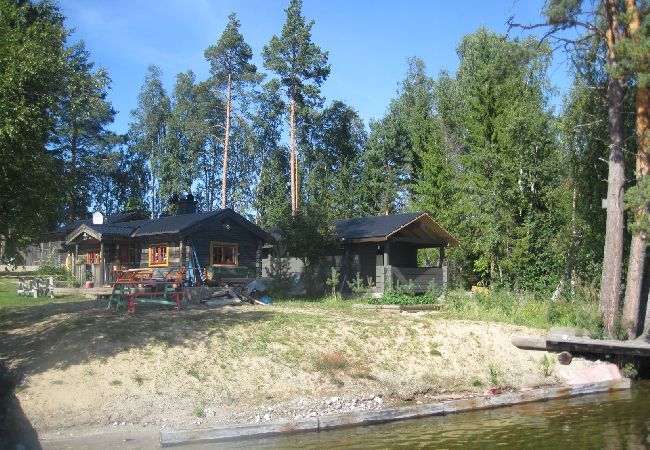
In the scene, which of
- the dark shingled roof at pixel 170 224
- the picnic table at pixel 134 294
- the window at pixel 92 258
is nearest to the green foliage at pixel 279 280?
the dark shingled roof at pixel 170 224

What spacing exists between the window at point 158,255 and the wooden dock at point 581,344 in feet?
52.9

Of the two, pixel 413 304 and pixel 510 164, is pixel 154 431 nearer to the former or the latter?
pixel 413 304

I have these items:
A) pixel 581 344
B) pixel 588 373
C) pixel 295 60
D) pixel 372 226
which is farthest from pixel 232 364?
pixel 295 60

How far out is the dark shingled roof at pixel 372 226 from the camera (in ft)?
83.9

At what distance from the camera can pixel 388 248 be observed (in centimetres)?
2502

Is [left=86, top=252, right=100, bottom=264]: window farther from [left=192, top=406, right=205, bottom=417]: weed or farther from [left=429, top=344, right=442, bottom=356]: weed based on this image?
[left=192, top=406, right=205, bottom=417]: weed

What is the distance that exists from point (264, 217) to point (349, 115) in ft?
34.6

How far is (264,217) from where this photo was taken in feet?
154

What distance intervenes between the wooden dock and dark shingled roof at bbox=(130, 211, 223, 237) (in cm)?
1442

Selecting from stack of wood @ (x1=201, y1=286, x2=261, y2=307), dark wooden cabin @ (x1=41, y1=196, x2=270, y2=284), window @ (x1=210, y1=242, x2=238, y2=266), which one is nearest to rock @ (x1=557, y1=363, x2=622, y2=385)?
stack of wood @ (x1=201, y1=286, x2=261, y2=307)

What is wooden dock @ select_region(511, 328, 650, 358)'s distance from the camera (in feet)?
45.4

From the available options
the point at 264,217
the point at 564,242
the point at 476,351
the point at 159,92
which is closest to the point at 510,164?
the point at 564,242

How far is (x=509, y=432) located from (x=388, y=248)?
14878 millimetres

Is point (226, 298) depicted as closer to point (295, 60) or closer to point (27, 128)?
point (27, 128)
